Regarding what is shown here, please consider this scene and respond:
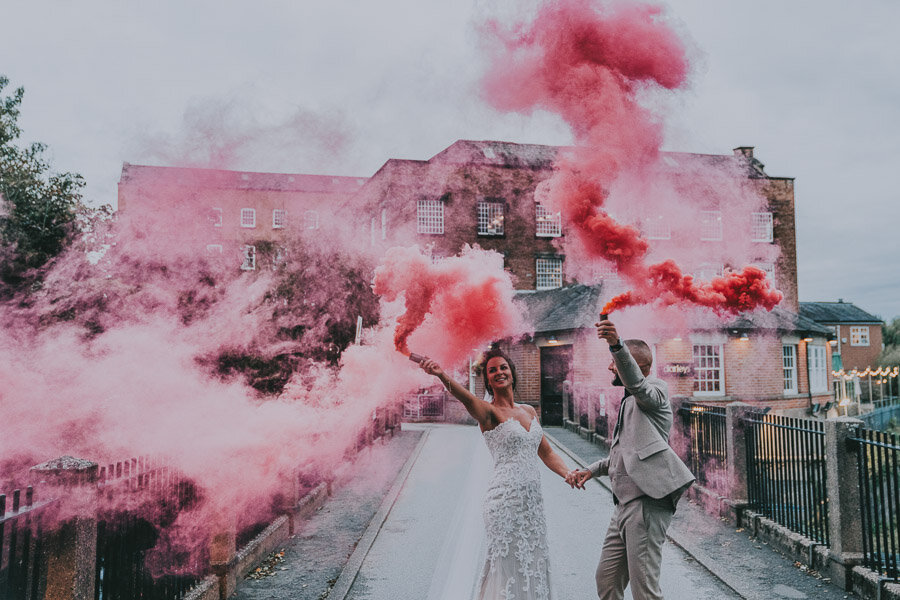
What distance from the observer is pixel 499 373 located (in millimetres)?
4449

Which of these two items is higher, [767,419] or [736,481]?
[767,419]

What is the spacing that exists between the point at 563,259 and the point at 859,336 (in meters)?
39.7

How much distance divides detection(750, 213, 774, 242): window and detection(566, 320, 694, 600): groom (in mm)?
31629

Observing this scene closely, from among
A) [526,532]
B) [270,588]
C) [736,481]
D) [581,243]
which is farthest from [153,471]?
[736,481]

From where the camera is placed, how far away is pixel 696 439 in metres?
10.1

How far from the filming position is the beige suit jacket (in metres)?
3.92

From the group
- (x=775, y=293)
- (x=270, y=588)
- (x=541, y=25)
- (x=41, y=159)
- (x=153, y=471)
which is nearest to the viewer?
(x=153, y=471)

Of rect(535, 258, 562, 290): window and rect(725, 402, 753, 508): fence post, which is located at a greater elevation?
rect(535, 258, 562, 290): window

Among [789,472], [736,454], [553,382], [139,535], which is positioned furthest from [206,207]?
[553,382]

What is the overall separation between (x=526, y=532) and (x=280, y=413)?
15.5 ft

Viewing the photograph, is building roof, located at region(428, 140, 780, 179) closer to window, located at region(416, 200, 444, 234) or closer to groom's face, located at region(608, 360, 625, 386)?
window, located at region(416, 200, 444, 234)

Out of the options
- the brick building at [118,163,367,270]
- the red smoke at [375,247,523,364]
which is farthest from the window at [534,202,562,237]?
the red smoke at [375,247,523,364]

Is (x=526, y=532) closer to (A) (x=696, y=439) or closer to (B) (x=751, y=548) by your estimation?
(B) (x=751, y=548)

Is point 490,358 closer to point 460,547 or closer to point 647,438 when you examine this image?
point 647,438
